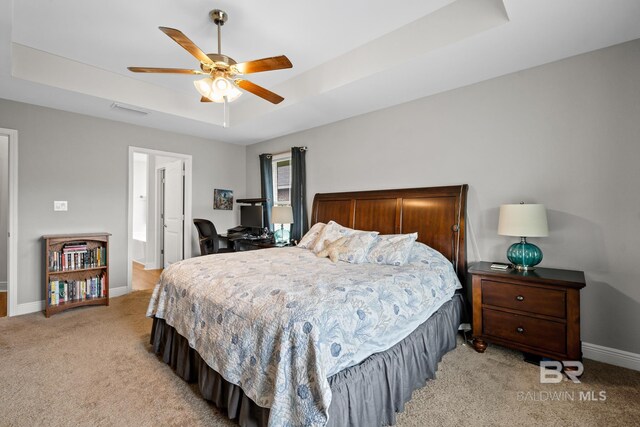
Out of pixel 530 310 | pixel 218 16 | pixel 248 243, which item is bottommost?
pixel 530 310

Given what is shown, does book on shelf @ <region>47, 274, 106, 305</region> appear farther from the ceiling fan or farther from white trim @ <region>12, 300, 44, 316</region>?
the ceiling fan

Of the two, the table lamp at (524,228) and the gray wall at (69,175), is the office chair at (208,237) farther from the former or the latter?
the table lamp at (524,228)

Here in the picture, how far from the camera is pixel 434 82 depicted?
298cm

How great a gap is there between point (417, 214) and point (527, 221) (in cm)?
107

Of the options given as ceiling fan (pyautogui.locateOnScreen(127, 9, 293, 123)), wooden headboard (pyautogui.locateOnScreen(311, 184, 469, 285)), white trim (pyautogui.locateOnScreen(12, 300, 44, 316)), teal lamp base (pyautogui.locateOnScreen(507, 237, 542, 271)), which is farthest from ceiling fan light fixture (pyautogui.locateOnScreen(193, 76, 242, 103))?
white trim (pyautogui.locateOnScreen(12, 300, 44, 316))

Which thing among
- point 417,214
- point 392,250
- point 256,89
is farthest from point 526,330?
point 256,89

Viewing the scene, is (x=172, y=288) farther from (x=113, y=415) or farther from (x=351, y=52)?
(x=351, y=52)

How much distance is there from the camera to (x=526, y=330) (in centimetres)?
230

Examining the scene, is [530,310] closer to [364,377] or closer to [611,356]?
[611,356]

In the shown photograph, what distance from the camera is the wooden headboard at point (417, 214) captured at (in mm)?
2955

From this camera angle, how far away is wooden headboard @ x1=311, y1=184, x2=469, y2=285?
2955mm

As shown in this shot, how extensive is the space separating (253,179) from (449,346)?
4321mm

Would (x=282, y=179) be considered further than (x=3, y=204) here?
Yes
